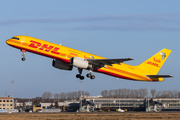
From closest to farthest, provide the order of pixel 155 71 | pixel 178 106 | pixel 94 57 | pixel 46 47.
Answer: pixel 46 47 < pixel 94 57 < pixel 155 71 < pixel 178 106

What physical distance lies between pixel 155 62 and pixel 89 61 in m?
14.4

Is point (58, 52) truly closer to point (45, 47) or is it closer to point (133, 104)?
point (45, 47)

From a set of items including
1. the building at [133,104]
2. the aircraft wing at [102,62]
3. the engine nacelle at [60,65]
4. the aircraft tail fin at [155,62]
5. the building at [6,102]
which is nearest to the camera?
the aircraft wing at [102,62]

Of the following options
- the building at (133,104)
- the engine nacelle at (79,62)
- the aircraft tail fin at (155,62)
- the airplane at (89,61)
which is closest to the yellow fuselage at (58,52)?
the airplane at (89,61)

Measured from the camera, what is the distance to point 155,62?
195ft

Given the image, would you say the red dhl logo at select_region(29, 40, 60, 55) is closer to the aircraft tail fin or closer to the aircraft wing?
the aircraft wing

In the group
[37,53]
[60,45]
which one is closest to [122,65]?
[60,45]

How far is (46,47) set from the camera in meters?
49.1

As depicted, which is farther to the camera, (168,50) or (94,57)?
(168,50)

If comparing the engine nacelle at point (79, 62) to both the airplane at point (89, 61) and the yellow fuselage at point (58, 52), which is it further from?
the yellow fuselage at point (58, 52)

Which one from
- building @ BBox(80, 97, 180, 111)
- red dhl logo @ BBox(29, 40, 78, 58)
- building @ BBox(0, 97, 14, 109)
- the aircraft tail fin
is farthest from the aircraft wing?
building @ BBox(0, 97, 14, 109)

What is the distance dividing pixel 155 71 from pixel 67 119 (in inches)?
732

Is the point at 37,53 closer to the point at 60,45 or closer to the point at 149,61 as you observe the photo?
the point at 60,45

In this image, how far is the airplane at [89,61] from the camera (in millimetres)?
48781
